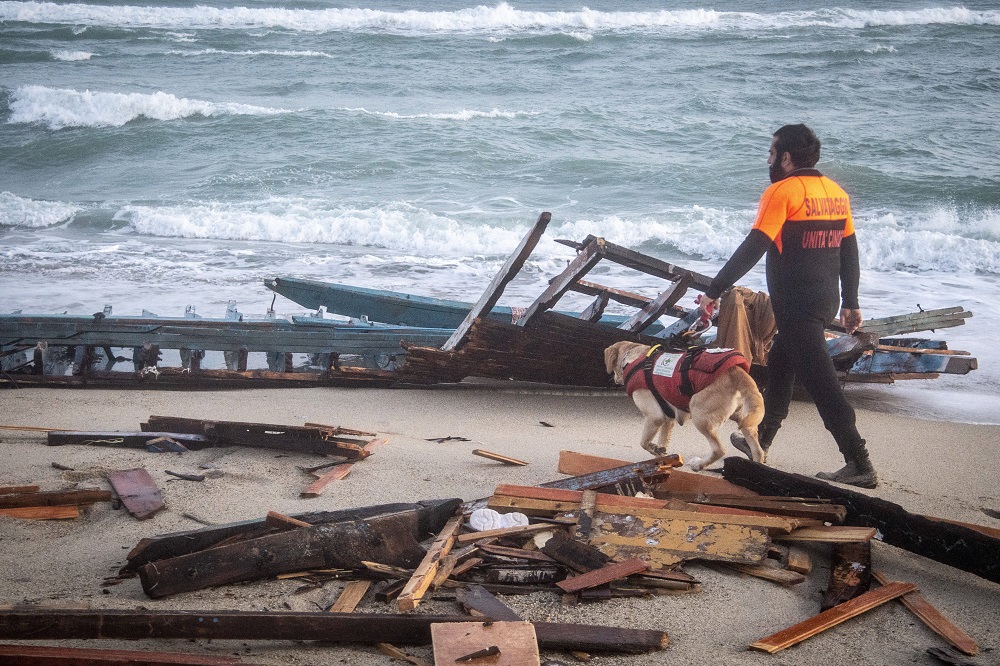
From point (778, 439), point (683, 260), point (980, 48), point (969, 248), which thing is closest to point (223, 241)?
point (683, 260)

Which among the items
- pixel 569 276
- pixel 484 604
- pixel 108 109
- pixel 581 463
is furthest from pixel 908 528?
pixel 108 109

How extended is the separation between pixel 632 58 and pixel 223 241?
64.3ft

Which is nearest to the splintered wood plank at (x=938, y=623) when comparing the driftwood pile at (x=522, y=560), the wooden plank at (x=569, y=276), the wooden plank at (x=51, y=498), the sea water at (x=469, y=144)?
the driftwood pile at (x=522, y=560)

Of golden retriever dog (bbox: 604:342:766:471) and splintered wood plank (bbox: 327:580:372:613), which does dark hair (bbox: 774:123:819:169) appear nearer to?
golden retriever dog (bbox: 604:342:766:471)

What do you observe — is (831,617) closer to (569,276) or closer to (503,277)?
(569,276)

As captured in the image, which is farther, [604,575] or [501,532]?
[501,532]

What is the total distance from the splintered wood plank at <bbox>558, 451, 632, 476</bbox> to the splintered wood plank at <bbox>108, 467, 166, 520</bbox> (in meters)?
2.28

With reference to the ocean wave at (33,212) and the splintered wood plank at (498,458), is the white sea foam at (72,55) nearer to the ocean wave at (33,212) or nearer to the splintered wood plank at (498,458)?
the ocean wave at (33,212)

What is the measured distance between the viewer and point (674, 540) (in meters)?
3.90

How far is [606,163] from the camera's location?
70.0 ft

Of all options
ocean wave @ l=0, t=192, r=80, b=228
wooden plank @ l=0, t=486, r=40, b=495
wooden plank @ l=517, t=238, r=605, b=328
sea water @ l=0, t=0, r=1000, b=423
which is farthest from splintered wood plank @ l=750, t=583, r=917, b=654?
ocean wave @ l=0, t=192, r=80, b=228

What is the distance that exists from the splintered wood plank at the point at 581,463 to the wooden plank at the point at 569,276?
159 centimetres

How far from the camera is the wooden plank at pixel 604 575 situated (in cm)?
349

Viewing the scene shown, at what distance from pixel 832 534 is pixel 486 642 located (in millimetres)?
1948
